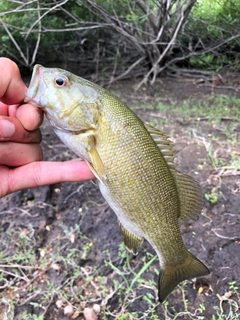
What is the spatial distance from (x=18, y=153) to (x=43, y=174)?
0.50ft

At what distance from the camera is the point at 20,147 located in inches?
63.6

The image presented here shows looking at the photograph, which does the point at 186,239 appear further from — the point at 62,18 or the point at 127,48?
the point at 127,48

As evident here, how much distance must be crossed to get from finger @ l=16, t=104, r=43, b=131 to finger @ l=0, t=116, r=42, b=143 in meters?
0.03

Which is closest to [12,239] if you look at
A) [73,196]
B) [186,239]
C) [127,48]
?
[73,196]

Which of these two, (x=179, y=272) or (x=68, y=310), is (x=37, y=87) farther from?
(x=68, y=310)

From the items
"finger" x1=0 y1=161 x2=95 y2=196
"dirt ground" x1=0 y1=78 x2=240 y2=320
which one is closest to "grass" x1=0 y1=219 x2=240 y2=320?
"dirt ground" x1=0 y1=78 x2=240 y2=320

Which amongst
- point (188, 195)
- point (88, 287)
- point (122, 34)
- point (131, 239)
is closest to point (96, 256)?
point (88, 287)

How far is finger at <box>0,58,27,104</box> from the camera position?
1413 mm

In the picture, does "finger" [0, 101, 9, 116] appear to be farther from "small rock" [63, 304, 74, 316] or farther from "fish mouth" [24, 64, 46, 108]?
"small rock" [63, 304, 74, 316]

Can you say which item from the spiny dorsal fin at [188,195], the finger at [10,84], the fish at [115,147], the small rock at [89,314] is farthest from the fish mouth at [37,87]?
the small rock at [89,314]

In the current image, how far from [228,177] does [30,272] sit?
1642 millimetres

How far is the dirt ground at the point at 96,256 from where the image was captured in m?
1.99

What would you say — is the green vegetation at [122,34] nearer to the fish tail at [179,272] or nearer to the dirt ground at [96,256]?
the dirt ground at [96,256]

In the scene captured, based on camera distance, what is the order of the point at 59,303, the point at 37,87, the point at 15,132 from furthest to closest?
the point at 59,303
the point at 15,132
the point at 37,87
